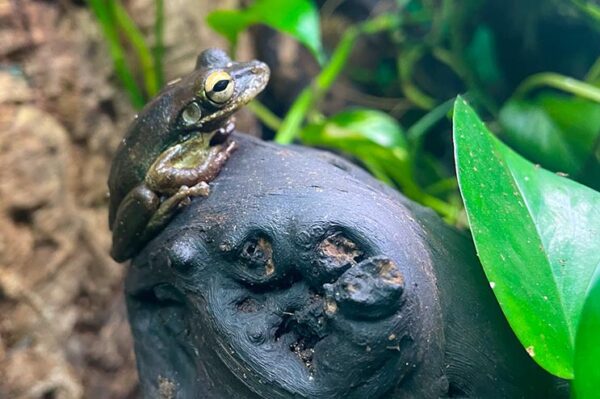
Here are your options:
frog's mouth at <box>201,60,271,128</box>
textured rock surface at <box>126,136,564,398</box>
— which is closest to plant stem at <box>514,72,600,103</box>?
textured rock surface at <box>126,136,564,398</box>

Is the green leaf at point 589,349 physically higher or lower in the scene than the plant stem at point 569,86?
higher

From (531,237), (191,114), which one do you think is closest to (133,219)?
(191,114)

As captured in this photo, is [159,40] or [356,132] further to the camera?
[159,40]

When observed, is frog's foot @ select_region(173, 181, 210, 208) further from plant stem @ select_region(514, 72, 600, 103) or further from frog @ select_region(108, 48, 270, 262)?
plant stem @ select_region(514, 72, 600, 103)

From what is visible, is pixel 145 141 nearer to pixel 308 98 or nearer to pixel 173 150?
pixel 173 150

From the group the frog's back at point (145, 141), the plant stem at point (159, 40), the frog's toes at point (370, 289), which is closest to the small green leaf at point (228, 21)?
the plant stem at point (159, 40)

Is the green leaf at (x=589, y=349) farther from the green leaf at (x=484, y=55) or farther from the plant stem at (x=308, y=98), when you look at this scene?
the green leaf at (x=484, y=55)
